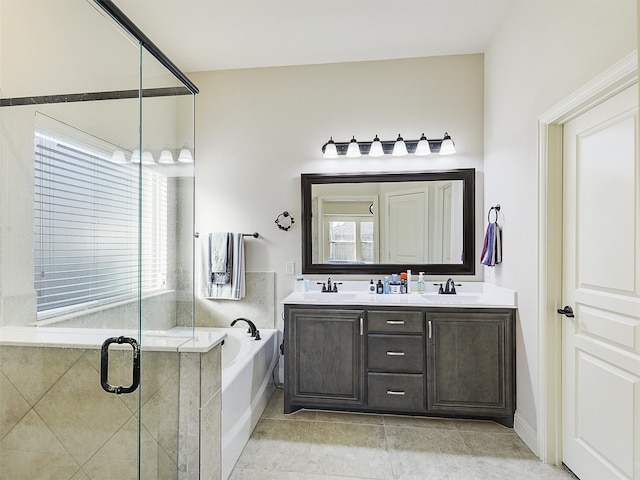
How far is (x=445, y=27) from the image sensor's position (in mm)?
2441

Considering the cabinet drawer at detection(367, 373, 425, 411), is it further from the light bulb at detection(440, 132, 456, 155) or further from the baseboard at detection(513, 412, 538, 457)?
the light bulb at detection(440, 132, 456, 155)

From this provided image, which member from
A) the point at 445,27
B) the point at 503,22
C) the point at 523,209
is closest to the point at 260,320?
the point at 523,209

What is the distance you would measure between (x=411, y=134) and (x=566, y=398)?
2.11 metres

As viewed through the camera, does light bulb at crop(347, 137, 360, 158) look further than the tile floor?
Yes

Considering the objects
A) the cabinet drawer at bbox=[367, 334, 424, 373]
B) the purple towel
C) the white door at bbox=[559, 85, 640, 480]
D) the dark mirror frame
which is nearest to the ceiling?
the dark mirror frame

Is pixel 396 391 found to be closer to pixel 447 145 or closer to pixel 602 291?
pixel 602 291

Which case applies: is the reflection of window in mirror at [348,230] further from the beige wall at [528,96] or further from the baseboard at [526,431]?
the baseboard at [526,431]

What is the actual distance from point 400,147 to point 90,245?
2258mm

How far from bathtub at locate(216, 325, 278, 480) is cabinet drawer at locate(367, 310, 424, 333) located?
0.87 meters

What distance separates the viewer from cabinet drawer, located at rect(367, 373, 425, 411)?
7.68ft

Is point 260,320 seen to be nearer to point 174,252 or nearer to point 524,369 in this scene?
point 174,252

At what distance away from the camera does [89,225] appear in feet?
4.89

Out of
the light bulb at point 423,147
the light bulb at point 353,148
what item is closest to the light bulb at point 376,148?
the light bulb at point 353,148

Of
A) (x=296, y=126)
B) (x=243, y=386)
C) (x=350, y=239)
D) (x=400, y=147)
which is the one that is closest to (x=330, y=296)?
(x=350, y=239)
